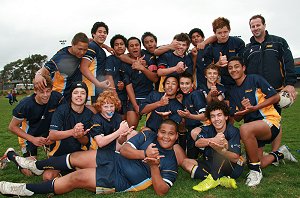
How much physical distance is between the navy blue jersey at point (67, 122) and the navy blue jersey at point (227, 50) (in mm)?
2915

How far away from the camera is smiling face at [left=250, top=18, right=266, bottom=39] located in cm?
566

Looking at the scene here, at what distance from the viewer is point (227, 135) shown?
468 centimetres

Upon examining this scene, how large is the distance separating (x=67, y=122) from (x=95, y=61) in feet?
5.78

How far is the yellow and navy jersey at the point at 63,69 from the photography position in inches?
218

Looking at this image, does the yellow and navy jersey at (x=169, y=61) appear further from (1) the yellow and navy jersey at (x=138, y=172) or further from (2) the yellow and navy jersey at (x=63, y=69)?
(1) the yellow and navy jersey at (x=138, y=172)

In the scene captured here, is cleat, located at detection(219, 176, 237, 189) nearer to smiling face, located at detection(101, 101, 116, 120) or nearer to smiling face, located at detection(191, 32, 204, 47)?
smiling face, located at detection(101, 101, 116, 120)

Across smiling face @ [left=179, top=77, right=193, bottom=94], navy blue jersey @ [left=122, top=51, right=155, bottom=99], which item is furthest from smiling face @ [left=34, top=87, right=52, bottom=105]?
smiling face @ [left=179, top=77, right=193, bottom=94]

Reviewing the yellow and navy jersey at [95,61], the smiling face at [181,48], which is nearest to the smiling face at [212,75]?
the smiling face at [181,48]

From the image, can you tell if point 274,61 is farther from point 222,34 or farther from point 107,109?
point 107,109

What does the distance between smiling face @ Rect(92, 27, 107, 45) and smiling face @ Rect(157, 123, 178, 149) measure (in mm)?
2817

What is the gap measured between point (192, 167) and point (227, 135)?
0.83m

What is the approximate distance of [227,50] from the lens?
6215mm

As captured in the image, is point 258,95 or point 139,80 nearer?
point 258,95

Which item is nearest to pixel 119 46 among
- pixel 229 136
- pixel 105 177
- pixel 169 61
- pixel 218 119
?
pixel 169 61
